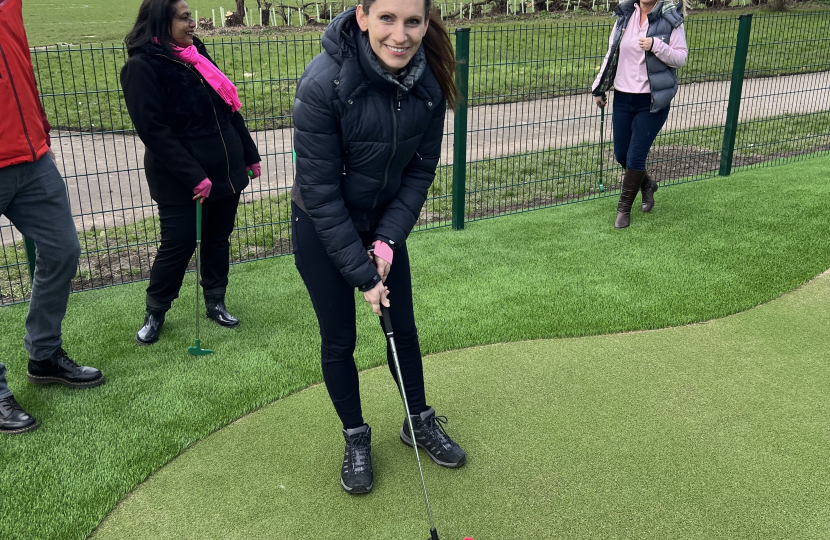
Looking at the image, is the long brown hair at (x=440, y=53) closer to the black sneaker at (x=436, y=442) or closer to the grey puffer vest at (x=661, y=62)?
the black sneaker at (x=436, y=442)

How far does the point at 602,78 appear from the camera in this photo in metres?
5.77

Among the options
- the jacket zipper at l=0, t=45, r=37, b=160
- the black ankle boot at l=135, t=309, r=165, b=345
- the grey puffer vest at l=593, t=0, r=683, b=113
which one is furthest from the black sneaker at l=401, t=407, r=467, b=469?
the grey puffer vest at l=593, t=0, r=683, b=113

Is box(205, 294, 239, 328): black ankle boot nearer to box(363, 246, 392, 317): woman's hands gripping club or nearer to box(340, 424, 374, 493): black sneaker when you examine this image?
box(340, 424, 374, 493): black sneaker

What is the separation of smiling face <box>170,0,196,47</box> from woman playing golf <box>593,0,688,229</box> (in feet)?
10.9

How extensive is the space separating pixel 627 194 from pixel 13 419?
182 inches

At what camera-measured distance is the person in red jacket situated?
2.96 metres

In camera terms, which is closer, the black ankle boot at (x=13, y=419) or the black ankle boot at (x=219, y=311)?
the black ankle boot at (x=13, y=419)

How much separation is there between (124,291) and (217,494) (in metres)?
2.45

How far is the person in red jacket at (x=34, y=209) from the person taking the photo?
296cm

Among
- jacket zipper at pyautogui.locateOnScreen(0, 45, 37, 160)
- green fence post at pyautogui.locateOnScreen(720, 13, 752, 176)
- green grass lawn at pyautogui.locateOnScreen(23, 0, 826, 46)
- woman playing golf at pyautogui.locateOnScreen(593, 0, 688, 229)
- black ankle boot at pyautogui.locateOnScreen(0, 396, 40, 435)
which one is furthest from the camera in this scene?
green grass lawn at pyautogui.locateOnScreen(23, 0, 826, 46)

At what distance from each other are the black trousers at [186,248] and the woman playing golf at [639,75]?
323cm

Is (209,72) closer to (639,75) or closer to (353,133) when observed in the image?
(353,133)

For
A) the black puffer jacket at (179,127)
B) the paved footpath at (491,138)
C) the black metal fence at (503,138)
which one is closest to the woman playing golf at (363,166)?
the black puffer jacket at (179,127)

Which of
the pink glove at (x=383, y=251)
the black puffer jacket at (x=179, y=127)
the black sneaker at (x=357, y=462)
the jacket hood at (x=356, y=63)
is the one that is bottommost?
the black sneaker at (x=357, y=462)
